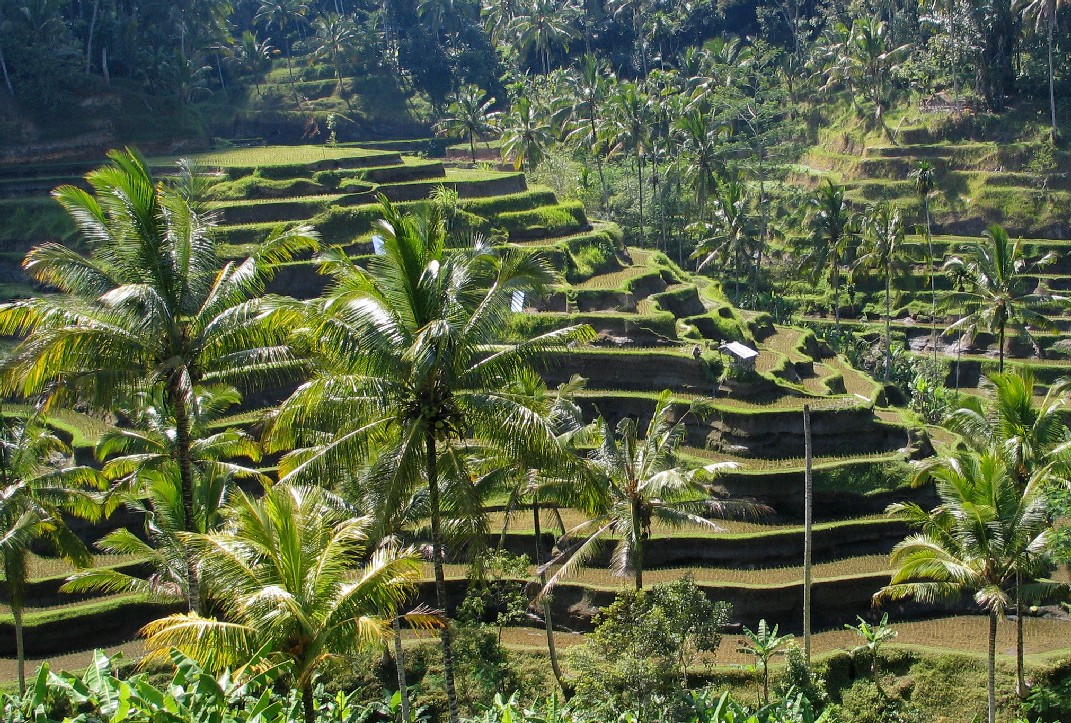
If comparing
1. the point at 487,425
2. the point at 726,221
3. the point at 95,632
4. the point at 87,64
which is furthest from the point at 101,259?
the point at 87,64

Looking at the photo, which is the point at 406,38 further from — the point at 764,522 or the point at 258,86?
the point at 764,522

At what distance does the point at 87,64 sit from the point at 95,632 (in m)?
47.1

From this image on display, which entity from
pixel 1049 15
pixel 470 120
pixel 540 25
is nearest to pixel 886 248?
pixel 1049 15

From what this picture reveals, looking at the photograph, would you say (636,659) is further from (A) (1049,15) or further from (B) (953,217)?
(A) (1049,15)

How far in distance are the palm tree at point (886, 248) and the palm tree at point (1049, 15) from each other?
18519mm

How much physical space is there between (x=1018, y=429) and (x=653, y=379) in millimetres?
15774

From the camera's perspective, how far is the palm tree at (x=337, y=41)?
82125 mm

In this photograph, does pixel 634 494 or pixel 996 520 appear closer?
pixel 996 520

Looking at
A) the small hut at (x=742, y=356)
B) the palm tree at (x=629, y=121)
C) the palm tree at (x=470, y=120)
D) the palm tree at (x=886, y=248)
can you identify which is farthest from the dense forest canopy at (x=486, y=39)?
the small hut at (x=742, y=356)

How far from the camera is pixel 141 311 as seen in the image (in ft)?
60.1

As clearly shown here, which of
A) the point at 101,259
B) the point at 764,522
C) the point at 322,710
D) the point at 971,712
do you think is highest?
the point at 101,259

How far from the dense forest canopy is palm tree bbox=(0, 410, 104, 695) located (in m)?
45.0

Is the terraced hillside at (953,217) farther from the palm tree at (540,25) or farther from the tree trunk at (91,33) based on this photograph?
the tree trunk at (91,33)

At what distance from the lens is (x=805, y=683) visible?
1076 inches
